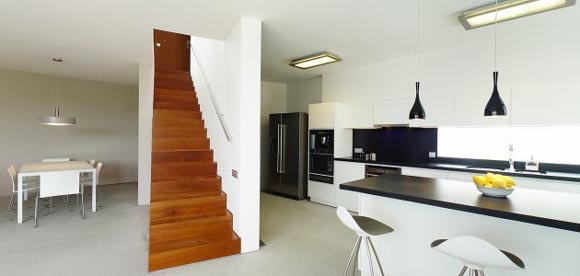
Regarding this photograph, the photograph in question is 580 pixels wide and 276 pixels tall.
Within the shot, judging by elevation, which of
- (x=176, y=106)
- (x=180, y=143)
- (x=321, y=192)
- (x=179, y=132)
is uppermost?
(x=176, y=106)

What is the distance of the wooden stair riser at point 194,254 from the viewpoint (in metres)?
2.52

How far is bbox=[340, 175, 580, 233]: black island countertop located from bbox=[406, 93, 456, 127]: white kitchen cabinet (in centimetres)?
161

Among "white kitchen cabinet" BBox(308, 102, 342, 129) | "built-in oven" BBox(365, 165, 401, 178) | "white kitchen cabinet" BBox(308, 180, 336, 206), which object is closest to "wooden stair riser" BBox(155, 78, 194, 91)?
"white kitchen cabinet" BBox(308, 102, 342, 129)

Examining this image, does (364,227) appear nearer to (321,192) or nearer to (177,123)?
(321,192)

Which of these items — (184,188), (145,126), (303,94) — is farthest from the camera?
(303,94)

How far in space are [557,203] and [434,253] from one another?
2.79 feet

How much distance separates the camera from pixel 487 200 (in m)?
1.79

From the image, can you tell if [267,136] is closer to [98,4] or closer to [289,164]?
[289,164]

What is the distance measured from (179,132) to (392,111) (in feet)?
11.4

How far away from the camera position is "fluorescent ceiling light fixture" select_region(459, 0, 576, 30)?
2.29 m

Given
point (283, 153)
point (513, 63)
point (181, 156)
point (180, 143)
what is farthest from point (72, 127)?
point (513, 63)

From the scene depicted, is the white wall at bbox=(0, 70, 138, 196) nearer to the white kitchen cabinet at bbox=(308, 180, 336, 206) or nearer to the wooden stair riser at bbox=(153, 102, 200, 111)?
the wooden stair riser at bbox=(153, 102, 200, 111)

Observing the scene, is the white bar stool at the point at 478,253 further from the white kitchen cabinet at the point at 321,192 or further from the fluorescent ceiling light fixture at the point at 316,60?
the white kitchen cabinet at the point at 321,192

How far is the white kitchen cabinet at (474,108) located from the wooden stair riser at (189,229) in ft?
10.9
